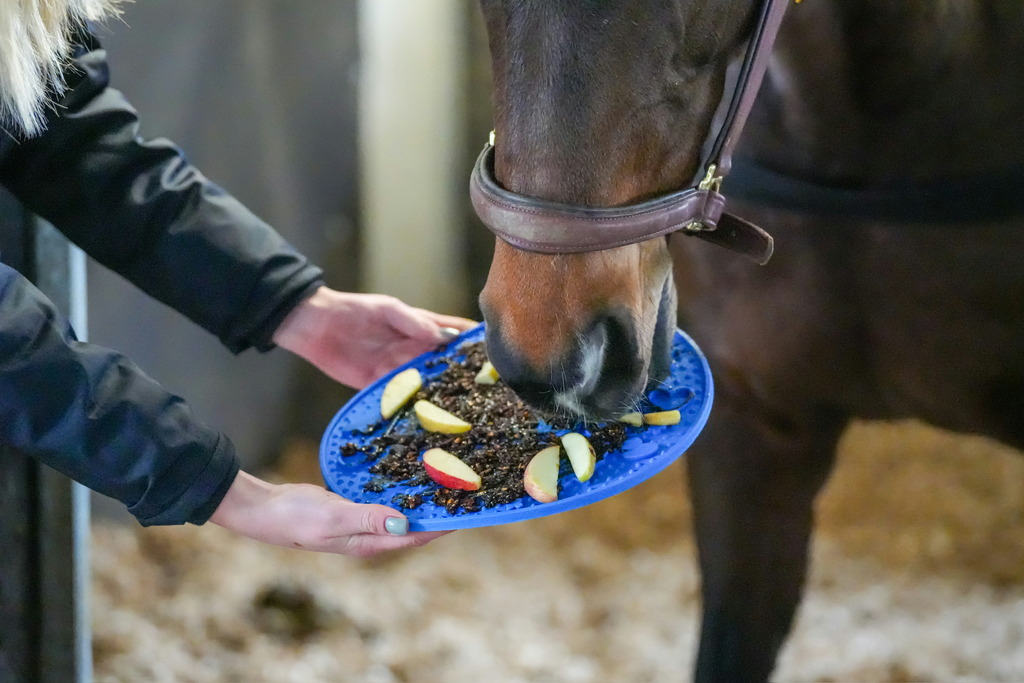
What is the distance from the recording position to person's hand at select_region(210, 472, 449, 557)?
0.72 metres

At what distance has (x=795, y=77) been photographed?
898mm

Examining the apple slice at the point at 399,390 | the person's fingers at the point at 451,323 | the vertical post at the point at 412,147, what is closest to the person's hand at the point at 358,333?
the person's fingers at the point at 451,323

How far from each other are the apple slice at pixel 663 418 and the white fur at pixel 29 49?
0.56m

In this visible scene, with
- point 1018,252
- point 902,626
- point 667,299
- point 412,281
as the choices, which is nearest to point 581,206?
point 667,299

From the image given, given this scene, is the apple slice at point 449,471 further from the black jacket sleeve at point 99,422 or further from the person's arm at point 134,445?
the black jacket sleeve at point 99,422

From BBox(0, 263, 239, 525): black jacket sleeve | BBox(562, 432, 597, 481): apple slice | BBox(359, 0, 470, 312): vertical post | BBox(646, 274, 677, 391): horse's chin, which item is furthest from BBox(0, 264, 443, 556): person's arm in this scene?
BBox(359, 0, 470, 312): vertical post

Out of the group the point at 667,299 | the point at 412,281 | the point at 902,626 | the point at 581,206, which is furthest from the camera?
the point at 412,281

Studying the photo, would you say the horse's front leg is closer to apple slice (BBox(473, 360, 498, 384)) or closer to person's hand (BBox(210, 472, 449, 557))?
apple slice (BBox(473, 360, 498, 384))

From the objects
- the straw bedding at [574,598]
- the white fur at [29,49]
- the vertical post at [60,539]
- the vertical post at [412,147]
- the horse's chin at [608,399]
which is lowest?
the straw bedding at [574,598]

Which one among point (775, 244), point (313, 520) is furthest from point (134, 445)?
point (775, 244)

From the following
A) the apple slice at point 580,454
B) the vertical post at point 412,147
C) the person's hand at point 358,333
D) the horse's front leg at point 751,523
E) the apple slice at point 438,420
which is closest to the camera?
the apple slice at point 580,454

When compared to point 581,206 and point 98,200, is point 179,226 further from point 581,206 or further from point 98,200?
point 581,206

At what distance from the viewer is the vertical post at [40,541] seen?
0.91 meters

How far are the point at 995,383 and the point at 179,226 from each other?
82 centimetres
